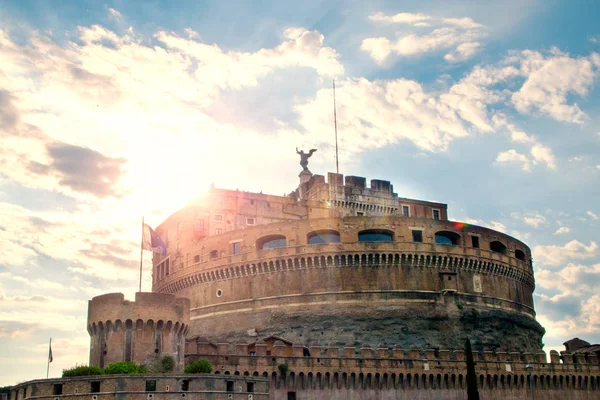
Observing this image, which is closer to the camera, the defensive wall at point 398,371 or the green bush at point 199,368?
the green bush at point 199,368

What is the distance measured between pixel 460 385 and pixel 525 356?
6.52 m

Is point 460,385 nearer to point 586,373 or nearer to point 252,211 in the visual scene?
point 586,373

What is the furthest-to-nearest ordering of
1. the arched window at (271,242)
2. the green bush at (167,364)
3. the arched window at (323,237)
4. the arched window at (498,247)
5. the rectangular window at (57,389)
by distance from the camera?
1. the arched window at (498,247)
2. the arched window at (271,242)
3. the arched window at (323,237)
4. the green bush at (167,364)
5. the rectangular window at (57,389)

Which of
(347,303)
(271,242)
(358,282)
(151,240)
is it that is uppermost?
(271,242)

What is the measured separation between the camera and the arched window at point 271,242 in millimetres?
55438

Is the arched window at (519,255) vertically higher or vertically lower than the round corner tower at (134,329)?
higher

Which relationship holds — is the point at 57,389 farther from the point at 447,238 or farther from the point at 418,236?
the point at 447,238

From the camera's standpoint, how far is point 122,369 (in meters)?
35.4

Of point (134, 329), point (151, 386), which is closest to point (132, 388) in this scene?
point (151, 386)

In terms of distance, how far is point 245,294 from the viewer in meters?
54.5

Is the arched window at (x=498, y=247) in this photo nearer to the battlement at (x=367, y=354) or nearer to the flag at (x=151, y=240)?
the battlement at (x=367, y=354)

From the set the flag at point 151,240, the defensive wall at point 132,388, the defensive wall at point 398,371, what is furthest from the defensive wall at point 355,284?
the defensive wall at point 132,388

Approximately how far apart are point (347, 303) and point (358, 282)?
1.75 m

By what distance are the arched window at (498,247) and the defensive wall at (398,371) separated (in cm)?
1039
